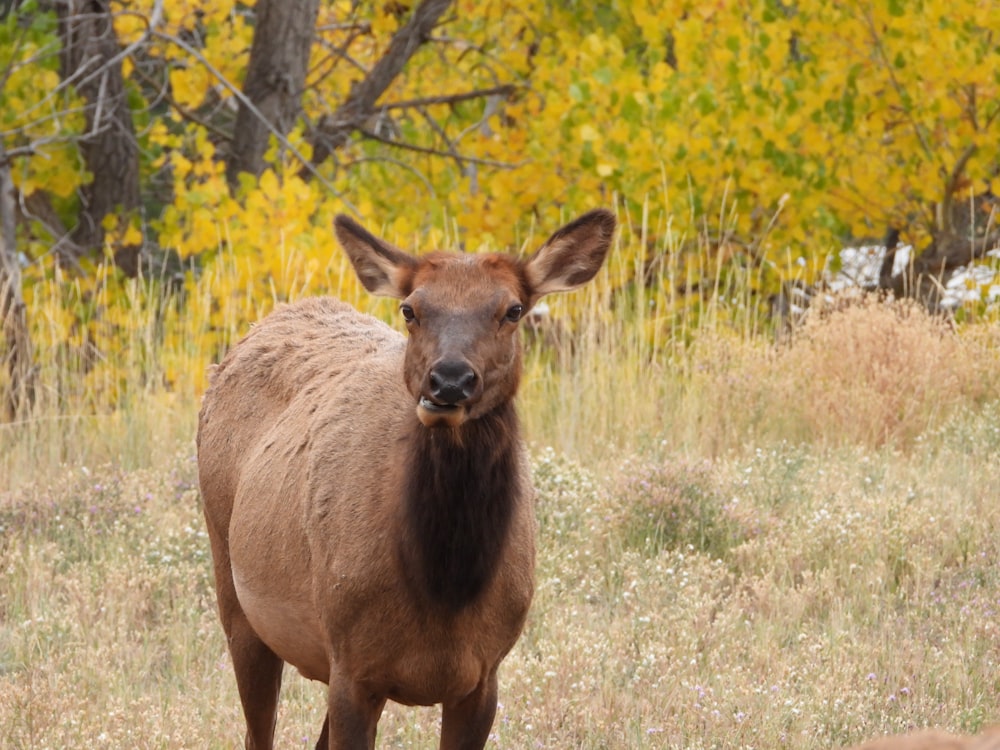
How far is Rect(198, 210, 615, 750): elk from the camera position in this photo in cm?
432

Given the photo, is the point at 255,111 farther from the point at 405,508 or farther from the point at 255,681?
the point at 405,508

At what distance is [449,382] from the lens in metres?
4.25

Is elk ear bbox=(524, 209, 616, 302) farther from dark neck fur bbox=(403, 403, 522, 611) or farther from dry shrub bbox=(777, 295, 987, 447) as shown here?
dry shrub bbox=(777, 295, 987, 447)

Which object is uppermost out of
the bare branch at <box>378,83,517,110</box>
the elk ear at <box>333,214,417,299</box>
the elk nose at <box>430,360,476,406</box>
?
the bare branch at <box>378,83,517,110</box>

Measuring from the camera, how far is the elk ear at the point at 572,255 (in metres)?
4.88

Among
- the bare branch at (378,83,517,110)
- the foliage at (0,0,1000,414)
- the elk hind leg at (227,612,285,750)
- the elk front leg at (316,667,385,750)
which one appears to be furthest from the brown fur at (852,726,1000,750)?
the bare branch at (378,83,517,110)

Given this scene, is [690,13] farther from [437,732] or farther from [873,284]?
[437,732]

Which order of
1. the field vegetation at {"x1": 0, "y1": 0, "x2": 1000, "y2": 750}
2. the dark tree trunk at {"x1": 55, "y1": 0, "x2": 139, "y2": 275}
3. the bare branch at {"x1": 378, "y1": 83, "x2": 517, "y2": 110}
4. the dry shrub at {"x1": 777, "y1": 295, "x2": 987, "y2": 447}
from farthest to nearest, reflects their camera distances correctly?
1. the bare branch at {"x1": 378, "y1": 83, "x2": 517, "y2": 110}
2. the dark tree trunk at {"x1": 55, "y1": 0, "x2": 139, "y2": 275}
3. the dry shrub at {"x1": 777, "y1": 295, "x2": 987, "y2": 447}
4. the field vegetation at {"x1": 0, "y1": 0, "x2": 1000, "y2": 750}

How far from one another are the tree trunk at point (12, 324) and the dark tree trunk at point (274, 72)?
6.87ft

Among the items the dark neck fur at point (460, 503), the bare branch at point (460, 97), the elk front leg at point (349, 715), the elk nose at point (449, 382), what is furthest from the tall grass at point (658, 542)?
→ the bare branch at point (460, 97)

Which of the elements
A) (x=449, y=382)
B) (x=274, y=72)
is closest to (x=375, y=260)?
(x=449, y=382)

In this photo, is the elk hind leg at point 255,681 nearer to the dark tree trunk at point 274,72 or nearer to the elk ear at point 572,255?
the elk ear at point 572,255

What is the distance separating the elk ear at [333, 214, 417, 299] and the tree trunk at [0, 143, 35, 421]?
5764mm

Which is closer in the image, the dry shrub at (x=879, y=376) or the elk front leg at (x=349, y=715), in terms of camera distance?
the elk front leg at (x=349, y=715)
